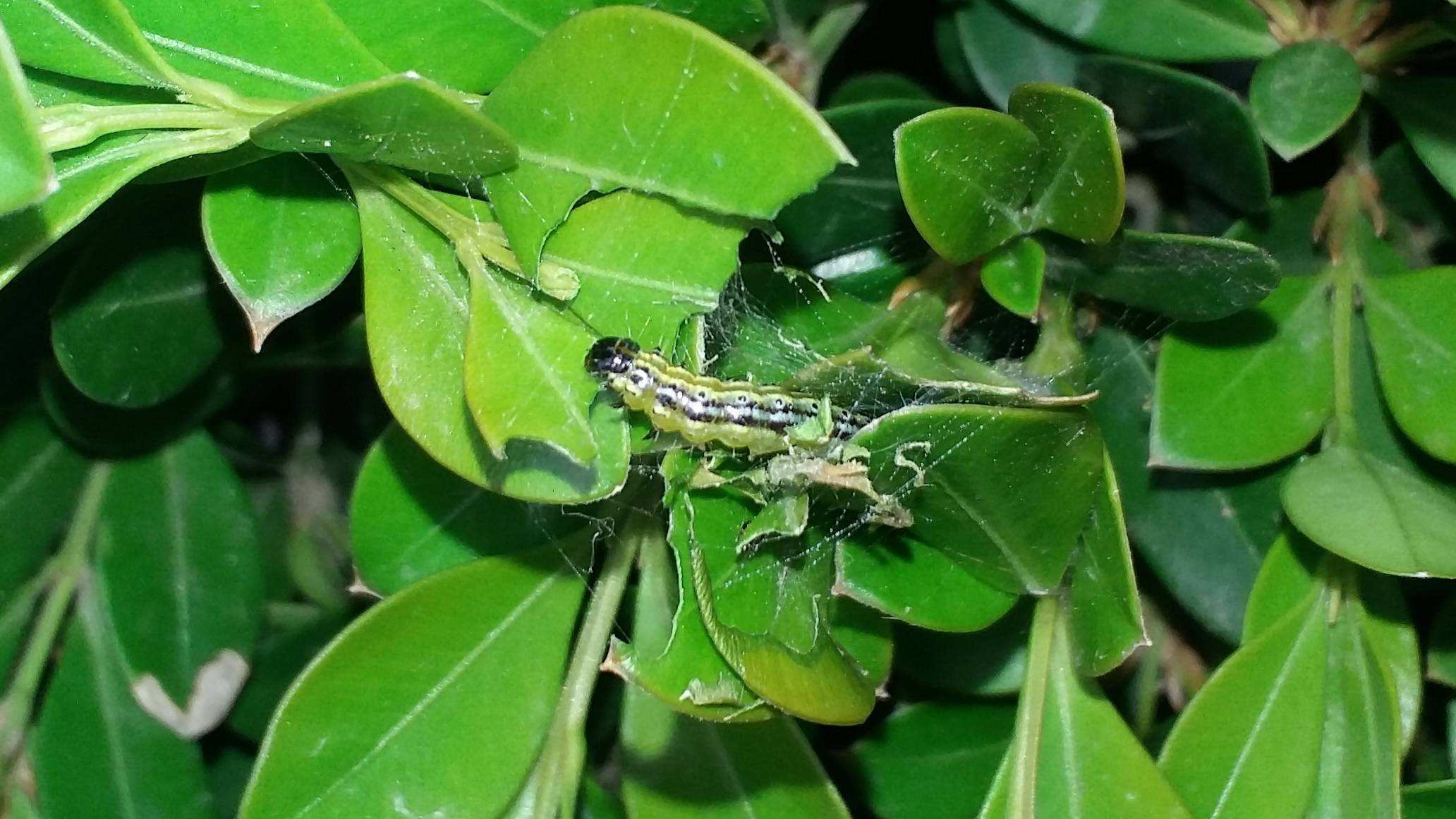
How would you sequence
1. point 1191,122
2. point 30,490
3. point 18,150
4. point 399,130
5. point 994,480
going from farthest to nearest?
point 30,490 < point 1191,122 < point 994,480 < point 399,130 < point 18,150

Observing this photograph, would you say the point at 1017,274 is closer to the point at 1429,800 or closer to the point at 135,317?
the point at 1429,800

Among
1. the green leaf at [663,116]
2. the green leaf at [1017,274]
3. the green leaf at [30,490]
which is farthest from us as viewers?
the green leaf at [30,490]

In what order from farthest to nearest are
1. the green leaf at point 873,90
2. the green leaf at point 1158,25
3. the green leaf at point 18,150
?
the green leaf at point 873,90, the green leaf at point 1158,25, the green leaf at point 18,150

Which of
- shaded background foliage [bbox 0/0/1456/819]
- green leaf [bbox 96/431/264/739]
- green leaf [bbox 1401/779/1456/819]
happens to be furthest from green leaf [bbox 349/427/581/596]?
green leaf [bbox 1401/779/1456/819]

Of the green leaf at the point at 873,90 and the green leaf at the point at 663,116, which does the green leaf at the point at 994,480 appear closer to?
the green leaf at the point at 663,116

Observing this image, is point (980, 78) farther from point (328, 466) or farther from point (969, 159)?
point (328, 466)

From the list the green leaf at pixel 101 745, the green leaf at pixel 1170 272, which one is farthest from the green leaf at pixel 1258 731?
the green leaf at pixel 101 745

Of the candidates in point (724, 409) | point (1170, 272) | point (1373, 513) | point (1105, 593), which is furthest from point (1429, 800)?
point (724, 409)
